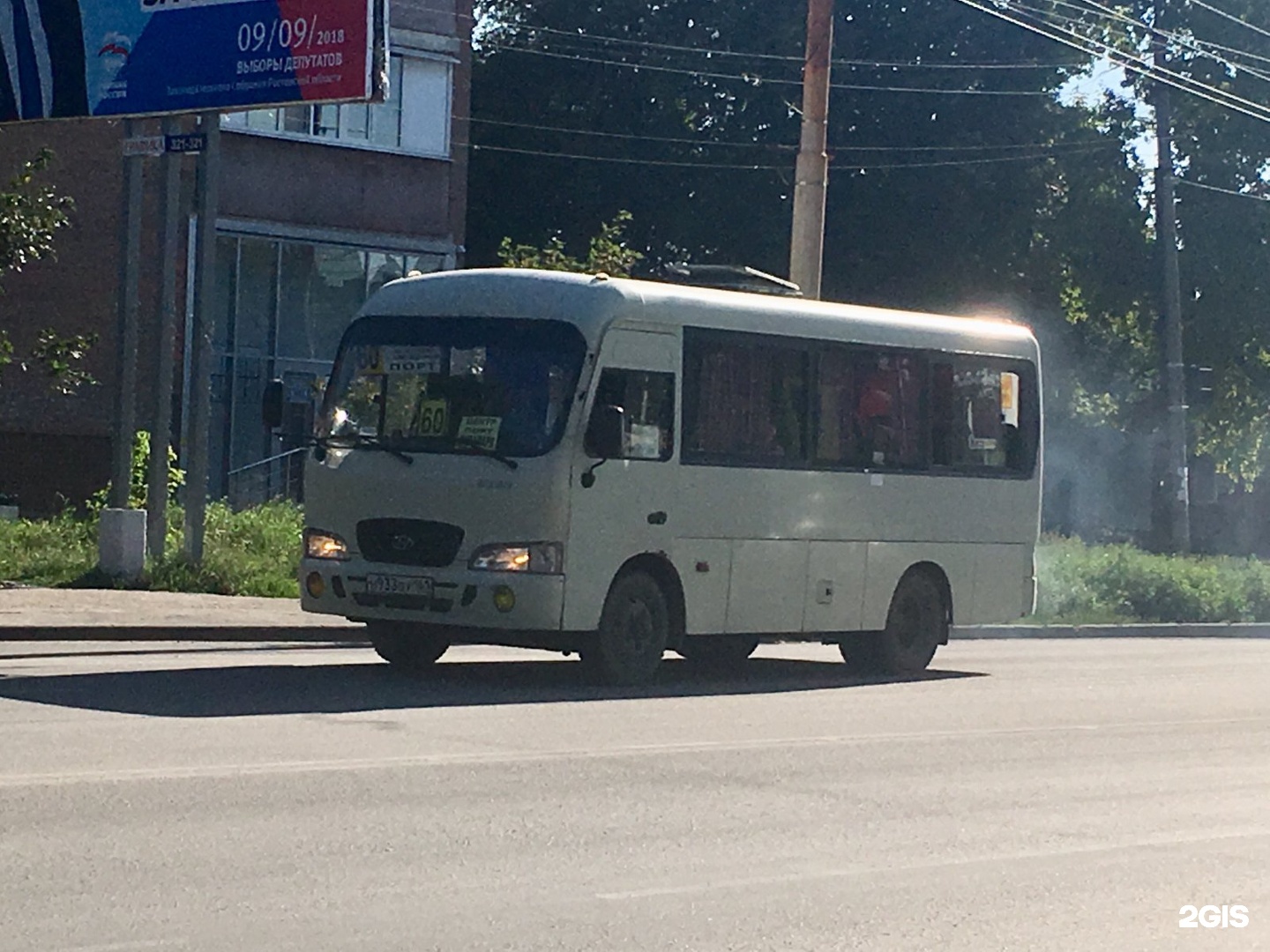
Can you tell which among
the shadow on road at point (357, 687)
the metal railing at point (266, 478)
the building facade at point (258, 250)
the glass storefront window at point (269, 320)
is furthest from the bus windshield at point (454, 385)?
the metal railing at point (266, 478)

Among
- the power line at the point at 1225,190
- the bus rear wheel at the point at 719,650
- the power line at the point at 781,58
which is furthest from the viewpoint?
the power line at the point at 1225,190

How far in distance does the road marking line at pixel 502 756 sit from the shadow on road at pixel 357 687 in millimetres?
1898

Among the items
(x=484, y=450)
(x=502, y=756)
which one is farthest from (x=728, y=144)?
(x=502, y=756)

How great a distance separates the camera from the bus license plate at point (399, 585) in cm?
1557

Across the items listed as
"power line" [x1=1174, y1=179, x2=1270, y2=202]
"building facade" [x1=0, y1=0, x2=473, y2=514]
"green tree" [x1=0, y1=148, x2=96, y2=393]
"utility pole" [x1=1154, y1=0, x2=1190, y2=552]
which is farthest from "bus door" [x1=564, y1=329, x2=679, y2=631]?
A: "power line" [x1=1174, y1=179, x2=1270, y2=202]

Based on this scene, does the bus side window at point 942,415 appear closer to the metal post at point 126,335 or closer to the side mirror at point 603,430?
the side mirror at point 603,430

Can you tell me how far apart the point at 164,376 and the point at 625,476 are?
7965mm

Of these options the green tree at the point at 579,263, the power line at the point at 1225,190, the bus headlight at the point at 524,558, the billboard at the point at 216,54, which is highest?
the power line at the point at 1225,190

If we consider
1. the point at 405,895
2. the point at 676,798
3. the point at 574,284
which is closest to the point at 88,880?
the point at 405,895

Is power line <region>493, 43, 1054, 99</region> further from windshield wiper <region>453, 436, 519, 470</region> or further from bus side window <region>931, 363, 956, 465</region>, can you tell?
windshield wiper <region>453, 436, 519, 470</region>

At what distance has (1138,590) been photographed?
3114cm

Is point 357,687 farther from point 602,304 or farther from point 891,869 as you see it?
point 891,869

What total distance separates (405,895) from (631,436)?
8269mm

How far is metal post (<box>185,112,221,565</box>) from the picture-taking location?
22375 millimetres
